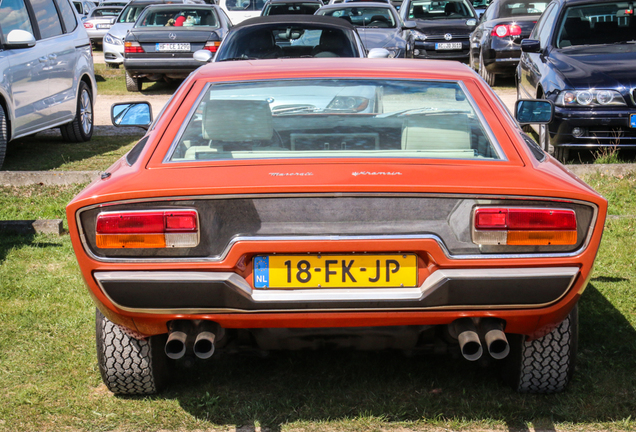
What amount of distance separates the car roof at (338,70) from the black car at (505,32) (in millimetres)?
10048

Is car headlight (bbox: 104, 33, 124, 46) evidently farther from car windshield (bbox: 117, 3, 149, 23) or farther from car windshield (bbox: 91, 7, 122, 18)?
car windshield (bbox: 91, 7, 122, 18)

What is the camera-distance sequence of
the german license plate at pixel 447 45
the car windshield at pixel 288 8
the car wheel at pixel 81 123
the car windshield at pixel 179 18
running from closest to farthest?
the car wheel at pixel 81 123 → the car windshield at pixel 179 18 → the car windshield at pixel 288 8 → the german license plate at pixel 447 45

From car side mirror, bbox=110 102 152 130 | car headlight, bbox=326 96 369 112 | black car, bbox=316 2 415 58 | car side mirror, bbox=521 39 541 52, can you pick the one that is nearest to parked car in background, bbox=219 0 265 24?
black car, bbox=316 2 415 58

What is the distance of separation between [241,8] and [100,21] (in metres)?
6.21

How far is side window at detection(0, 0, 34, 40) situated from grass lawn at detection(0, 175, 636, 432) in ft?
14.8

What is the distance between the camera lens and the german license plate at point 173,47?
1375 cm

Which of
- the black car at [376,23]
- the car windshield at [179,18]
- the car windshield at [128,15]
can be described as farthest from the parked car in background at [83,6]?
the black car at [376,23]

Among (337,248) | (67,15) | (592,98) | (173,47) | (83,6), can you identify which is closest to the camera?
(337,248)

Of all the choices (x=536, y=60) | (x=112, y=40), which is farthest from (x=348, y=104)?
(x=112, y=40)

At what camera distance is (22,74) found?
8.02 meters

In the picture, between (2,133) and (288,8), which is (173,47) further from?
(2,133)

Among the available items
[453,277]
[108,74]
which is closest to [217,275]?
[453,277]

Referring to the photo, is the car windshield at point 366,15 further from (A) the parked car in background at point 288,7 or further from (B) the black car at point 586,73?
(B) the black car at point 586,73

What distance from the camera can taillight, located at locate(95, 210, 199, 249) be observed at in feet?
8.59
